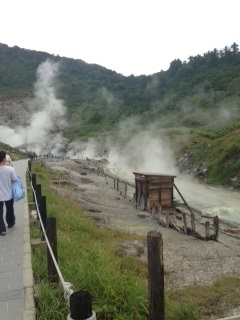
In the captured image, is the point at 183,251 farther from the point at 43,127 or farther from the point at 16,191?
the point at 43,127

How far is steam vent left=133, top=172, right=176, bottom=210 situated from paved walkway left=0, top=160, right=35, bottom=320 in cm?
1660

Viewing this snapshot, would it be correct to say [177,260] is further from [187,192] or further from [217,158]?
[217,158]

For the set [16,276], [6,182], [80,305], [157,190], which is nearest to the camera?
[80,305]

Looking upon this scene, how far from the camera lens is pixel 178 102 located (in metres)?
94.7

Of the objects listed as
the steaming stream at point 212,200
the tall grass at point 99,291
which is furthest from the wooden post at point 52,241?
the steaming stream at point 212,200

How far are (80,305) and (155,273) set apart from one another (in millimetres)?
961

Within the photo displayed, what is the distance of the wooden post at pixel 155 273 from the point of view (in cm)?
409

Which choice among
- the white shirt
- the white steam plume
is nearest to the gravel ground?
the white shirt

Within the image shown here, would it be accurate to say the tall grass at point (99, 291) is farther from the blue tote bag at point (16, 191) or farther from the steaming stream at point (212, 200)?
the steaming stream at point (212, 200)

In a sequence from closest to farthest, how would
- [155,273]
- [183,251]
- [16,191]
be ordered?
[155,273], [16,191], [183,251]

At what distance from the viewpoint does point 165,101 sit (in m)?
100

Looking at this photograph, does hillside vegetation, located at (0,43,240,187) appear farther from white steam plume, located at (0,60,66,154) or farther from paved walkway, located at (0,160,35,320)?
paved walkway, located at (0,160,35,320)

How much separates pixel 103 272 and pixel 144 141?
58.1 metres

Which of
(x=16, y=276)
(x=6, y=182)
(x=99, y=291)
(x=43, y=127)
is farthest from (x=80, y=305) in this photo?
(x=43, y=127)
